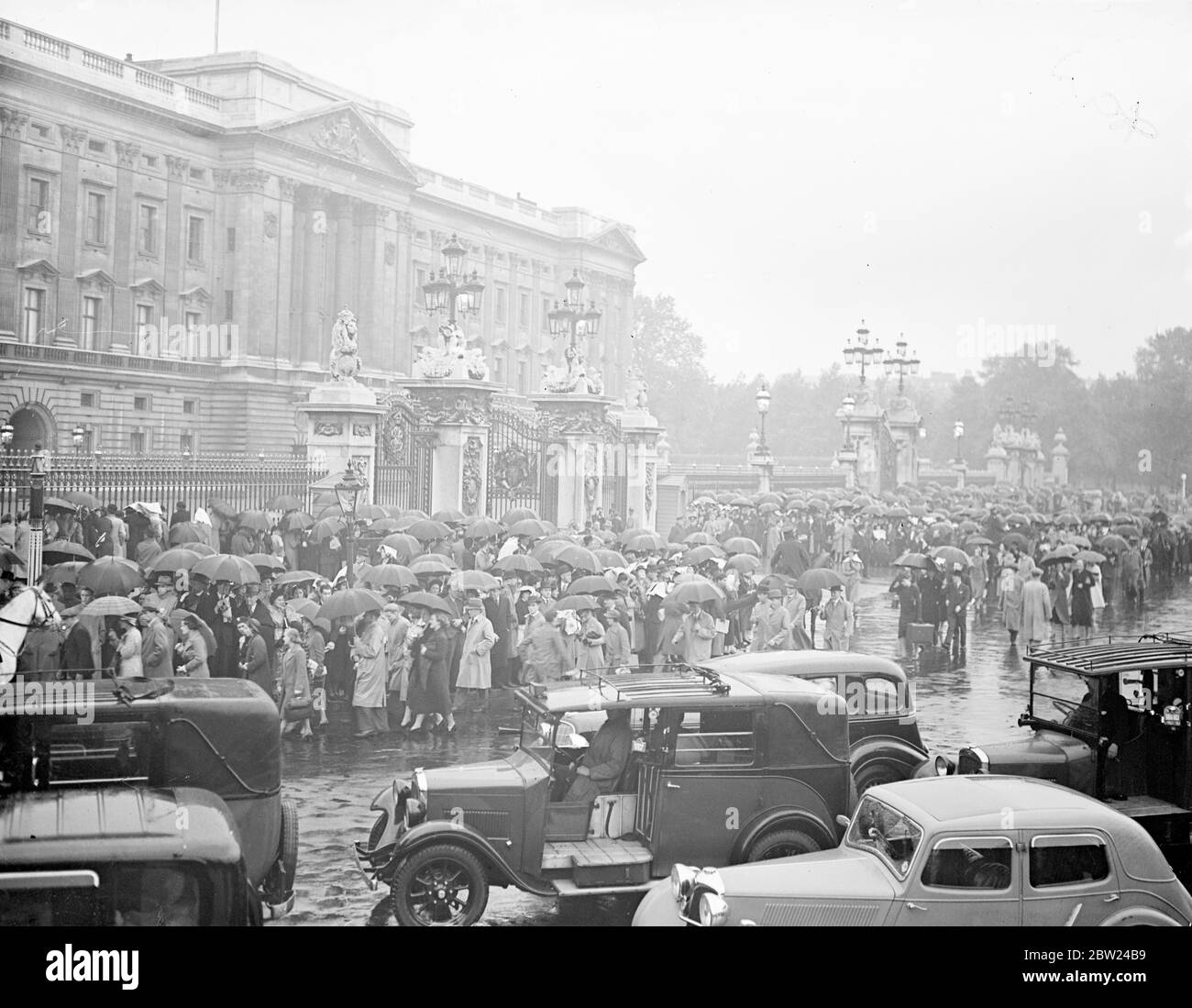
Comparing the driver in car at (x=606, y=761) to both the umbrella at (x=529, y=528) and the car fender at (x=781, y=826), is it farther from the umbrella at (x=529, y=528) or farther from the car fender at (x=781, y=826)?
the umbrella at (x=529, y=528)

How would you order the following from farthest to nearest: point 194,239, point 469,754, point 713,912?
point 194,239 < point 469,754 < point 713,912

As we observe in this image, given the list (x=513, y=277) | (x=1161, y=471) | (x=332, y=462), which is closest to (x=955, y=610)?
(x=332, y=462)

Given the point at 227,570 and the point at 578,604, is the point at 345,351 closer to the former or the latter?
the point at 227,570

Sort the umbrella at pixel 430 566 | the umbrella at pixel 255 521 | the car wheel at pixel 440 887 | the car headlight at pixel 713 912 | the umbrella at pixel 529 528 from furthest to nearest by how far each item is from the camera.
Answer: the umbrella at pixel 529 528
the umbrella at pixel 255 521
the umbrella at pixel 430 566
the car wheel at pixel 440 887
the car headlight at pixel 713 912

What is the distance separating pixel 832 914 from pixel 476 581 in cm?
929

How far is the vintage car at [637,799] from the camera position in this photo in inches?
329

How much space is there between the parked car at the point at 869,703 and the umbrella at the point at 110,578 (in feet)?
21.5

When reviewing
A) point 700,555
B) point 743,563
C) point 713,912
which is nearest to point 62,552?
point 700,555

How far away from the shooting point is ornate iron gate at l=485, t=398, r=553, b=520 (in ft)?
89.3

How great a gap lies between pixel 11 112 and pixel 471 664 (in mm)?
35089

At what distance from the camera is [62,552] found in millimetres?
16031

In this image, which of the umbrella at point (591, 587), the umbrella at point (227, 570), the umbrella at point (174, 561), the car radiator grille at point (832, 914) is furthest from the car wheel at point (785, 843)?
the umbrella at point (174, 561)

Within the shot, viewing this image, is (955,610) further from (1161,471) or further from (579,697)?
(1161,471)

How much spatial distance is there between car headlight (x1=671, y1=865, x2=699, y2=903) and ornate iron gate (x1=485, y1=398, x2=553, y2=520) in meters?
19.5
